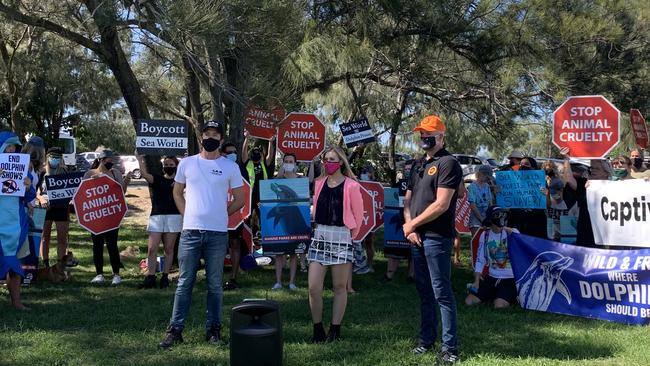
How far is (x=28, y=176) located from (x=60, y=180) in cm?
202

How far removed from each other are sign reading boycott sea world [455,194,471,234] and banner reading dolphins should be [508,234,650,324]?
2.56 m

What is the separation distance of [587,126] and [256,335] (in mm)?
6247

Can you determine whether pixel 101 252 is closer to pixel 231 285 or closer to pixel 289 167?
pixel 231 285

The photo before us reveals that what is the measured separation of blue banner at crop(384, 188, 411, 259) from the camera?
31.4 ft

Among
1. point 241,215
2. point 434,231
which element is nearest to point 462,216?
point 241,215

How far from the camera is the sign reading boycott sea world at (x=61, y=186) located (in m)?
9.12

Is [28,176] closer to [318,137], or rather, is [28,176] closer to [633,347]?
[318,137]

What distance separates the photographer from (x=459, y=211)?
1025 cm

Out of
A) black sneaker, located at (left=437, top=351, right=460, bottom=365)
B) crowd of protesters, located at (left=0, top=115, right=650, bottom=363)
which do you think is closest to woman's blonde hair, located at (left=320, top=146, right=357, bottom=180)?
crowd of protesters, located at (left=0, top=115, right=650, bottom=363)

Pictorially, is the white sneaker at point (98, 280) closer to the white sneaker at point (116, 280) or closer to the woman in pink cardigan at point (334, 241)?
the white sneaker at point (116, 280)

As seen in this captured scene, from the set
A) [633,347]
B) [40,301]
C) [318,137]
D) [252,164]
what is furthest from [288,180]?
[633,347]

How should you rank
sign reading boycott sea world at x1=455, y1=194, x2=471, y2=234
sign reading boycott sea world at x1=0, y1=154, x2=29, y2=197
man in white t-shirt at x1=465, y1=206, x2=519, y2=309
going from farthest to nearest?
sign reading boycott sea world at x1=455, y1=194, x2=471, y2=234 < man in white t-shirt at x1=465, y1=206, x2=519, y2=309 < sign reading boycott sea world at x1=0, y1=154, x2=29, y2=197

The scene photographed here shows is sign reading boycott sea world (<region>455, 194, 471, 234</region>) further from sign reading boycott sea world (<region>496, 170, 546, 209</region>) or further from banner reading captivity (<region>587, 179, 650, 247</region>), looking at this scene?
banner reading captivity (<region>587, 179, 650, 247</region>)

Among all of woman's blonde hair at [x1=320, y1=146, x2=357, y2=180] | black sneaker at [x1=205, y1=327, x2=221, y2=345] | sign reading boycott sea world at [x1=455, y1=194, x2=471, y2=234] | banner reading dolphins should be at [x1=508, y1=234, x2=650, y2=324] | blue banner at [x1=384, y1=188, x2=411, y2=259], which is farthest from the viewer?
sign reading boycott sea world at [x1=455, y1=194, x2=471, y2=234]
